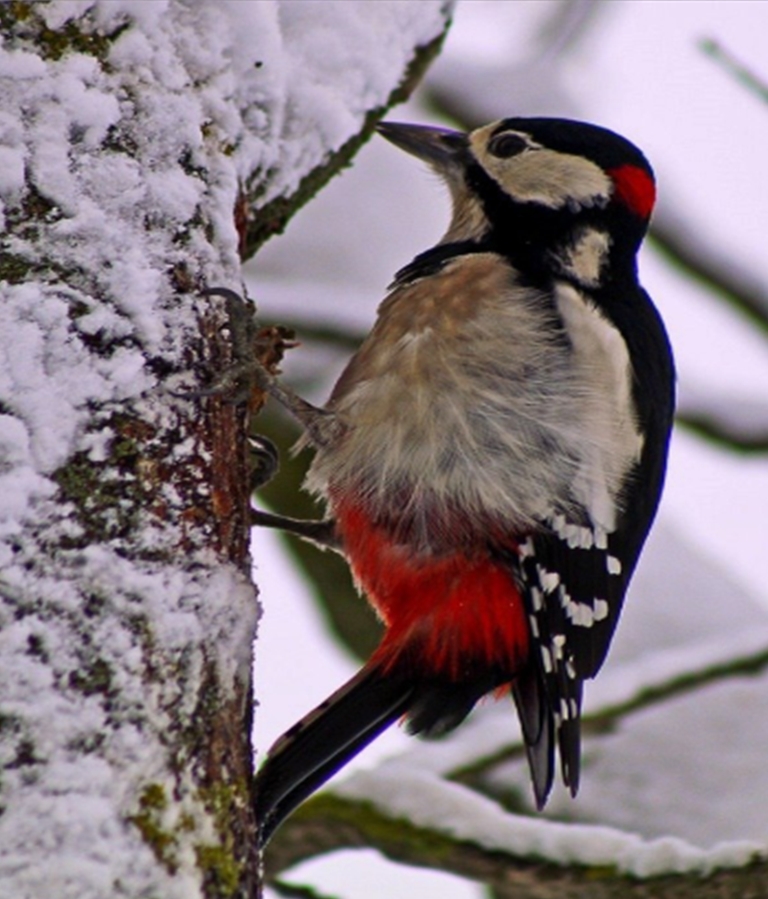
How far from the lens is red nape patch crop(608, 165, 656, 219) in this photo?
368 centimetres

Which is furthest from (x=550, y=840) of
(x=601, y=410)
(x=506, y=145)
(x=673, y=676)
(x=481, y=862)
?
(x=506, y=145)

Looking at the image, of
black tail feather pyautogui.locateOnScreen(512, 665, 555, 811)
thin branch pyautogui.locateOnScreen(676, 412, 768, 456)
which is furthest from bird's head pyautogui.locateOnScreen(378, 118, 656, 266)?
thin branch pyautogui.locateOnScreen(676, 412, 768, 456)

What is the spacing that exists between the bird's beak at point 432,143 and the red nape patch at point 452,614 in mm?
1063

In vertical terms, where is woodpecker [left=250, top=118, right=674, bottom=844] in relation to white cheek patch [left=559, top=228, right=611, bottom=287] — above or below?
below

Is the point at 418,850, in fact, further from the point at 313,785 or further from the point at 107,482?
the point at 107,482

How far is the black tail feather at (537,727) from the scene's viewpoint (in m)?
3.09

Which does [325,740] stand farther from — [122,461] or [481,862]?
[122,461]

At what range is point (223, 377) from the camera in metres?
2.33

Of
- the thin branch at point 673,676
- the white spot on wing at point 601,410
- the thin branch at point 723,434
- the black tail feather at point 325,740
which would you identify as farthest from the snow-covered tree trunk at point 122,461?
the thin branch at point 723,434

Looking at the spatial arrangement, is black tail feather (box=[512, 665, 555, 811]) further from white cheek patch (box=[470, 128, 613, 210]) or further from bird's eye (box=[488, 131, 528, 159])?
bird's eye (box=[488, 131, 528, 159])

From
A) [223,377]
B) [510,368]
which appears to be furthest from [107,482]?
[510,368]

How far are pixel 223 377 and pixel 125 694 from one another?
26.2 inches

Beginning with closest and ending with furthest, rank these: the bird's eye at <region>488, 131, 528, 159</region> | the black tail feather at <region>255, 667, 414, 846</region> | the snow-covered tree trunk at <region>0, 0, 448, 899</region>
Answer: the snow-covered tree trunk at <region>0, 0, 448, 899</region> < the black tail feather at <region>255, 667, 414, 846</region> < the bird's eye at <region>488, 131, 528, 159</region>

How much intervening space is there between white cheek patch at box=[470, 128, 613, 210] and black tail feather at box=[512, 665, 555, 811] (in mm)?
1196
